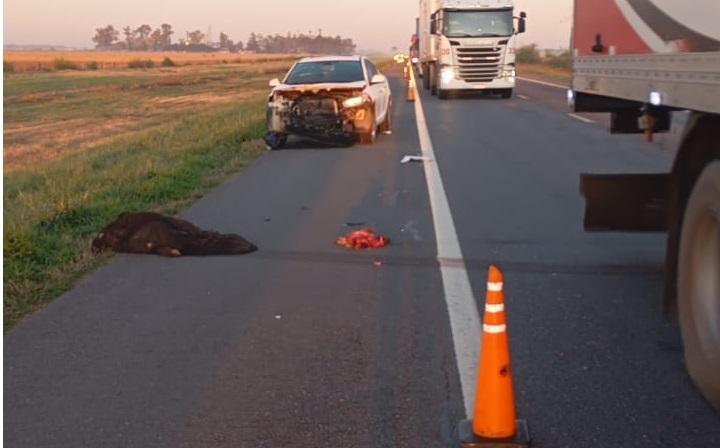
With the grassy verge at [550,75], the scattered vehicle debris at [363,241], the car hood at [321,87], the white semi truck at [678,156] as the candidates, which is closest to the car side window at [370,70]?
the car hood at [321,87]

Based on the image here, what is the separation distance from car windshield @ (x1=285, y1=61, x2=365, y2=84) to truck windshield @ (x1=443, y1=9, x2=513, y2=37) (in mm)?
12048

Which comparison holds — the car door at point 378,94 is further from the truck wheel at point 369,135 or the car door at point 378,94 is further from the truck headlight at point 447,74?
the truck headlight at point 447,74

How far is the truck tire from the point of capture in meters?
34.5

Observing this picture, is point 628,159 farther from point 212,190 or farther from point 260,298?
point 260,298

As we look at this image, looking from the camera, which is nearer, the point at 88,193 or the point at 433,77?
the point at 88,193

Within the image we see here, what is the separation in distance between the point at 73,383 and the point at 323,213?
5.64 meters

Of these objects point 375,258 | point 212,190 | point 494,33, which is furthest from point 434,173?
point 494,33

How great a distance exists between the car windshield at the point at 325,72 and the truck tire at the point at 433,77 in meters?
14.4

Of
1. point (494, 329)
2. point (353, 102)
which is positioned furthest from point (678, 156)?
point (353, 102)

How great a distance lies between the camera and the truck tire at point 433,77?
34.5m

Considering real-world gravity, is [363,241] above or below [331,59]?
below

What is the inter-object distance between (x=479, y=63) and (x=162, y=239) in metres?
23.7

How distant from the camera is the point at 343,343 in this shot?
20.0 feet

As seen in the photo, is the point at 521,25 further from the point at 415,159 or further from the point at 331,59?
the point at 415,159
